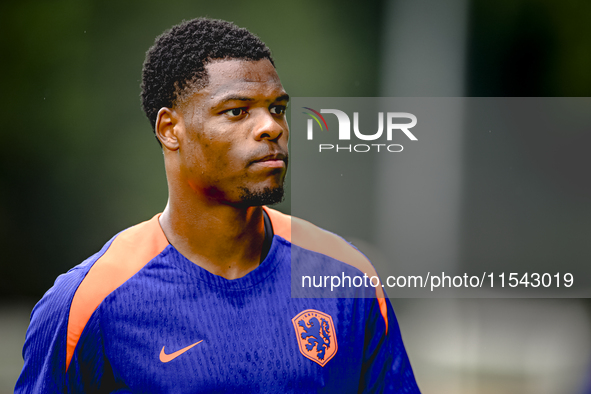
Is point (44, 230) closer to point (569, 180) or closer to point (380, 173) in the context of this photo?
point (380, 173)

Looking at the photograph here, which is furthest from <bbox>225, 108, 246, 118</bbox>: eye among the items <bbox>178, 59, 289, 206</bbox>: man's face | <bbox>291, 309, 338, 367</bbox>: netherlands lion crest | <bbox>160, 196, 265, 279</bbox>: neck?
<bbox>291, 309, 338, 367</bbox>: netherlands lion crest

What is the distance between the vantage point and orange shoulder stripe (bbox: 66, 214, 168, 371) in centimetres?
159

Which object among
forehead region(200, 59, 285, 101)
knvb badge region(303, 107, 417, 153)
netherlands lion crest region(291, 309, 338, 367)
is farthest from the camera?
knvb badge region(303, 107, 417, 153)

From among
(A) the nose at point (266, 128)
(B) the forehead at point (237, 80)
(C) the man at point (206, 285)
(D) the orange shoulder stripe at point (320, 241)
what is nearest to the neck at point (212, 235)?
(C) the man at point (206, 285)

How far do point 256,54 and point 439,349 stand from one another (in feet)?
6.35

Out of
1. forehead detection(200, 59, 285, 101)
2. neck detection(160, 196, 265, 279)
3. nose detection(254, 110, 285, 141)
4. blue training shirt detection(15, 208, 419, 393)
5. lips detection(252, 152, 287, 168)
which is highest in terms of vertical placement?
forehead detection(200, 59, 285, 101)

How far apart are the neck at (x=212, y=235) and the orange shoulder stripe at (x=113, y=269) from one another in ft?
0.25

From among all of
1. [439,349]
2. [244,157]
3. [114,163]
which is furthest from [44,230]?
[439,349]

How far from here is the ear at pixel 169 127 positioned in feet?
5.34

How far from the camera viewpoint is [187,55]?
63.9 inches

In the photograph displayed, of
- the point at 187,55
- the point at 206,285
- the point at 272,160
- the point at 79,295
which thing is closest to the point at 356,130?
the point at 272,160

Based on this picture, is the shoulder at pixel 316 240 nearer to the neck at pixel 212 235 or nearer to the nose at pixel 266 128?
the neck at pixel 212 235

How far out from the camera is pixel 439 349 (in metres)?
2.67

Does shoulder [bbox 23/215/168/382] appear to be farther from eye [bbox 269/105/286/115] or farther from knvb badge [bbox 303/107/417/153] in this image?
knvb badge [bbox 303/107/417/153]
